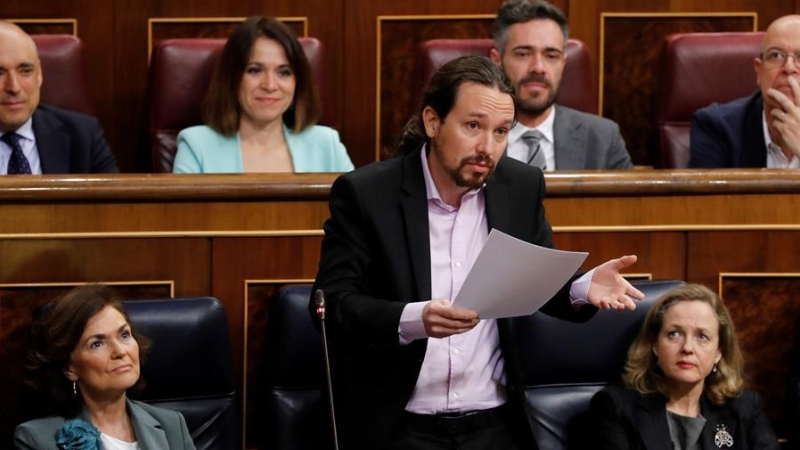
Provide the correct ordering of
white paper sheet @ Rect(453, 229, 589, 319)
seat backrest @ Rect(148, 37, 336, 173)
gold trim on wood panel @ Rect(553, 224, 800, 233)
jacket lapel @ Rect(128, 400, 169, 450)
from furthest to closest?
seat backrest @ Rect(148, 37, 336, 173) → gold trim on wood panel @ Rect(553, 224, 800, 233) → jacket lapel @ Rect(128, 400, 169, 450) → white paper sheet @ Rect(453, 229, 589, 319)

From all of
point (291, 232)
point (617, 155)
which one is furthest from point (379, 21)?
point (291, 232)

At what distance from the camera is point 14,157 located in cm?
255

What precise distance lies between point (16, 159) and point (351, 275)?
998 millimetres

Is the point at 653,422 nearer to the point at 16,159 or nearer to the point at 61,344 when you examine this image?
the point at 61,344

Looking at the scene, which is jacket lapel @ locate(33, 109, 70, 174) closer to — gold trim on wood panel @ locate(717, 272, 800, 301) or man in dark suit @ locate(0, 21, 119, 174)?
man in dark suit @ locate(0, 21, 119, 174)

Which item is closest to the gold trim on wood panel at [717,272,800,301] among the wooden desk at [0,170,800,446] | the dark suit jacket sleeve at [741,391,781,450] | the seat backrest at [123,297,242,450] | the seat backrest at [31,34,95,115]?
the wooden desk at [0,170,800,446]

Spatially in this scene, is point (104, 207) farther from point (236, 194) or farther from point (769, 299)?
point (769, 299)

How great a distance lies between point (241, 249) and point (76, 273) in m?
0.24

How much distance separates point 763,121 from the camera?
2656 millimetres

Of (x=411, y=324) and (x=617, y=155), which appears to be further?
(x=617, y=155)

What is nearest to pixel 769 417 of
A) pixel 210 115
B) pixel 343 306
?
pixel 343 306

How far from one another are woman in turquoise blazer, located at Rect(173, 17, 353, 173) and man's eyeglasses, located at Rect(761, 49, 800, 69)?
819 millimetres

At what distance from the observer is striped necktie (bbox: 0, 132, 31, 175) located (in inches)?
100

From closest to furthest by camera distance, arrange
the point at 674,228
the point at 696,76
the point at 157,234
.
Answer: the point at 157,234
the point at 674,228
the point at 696,76
